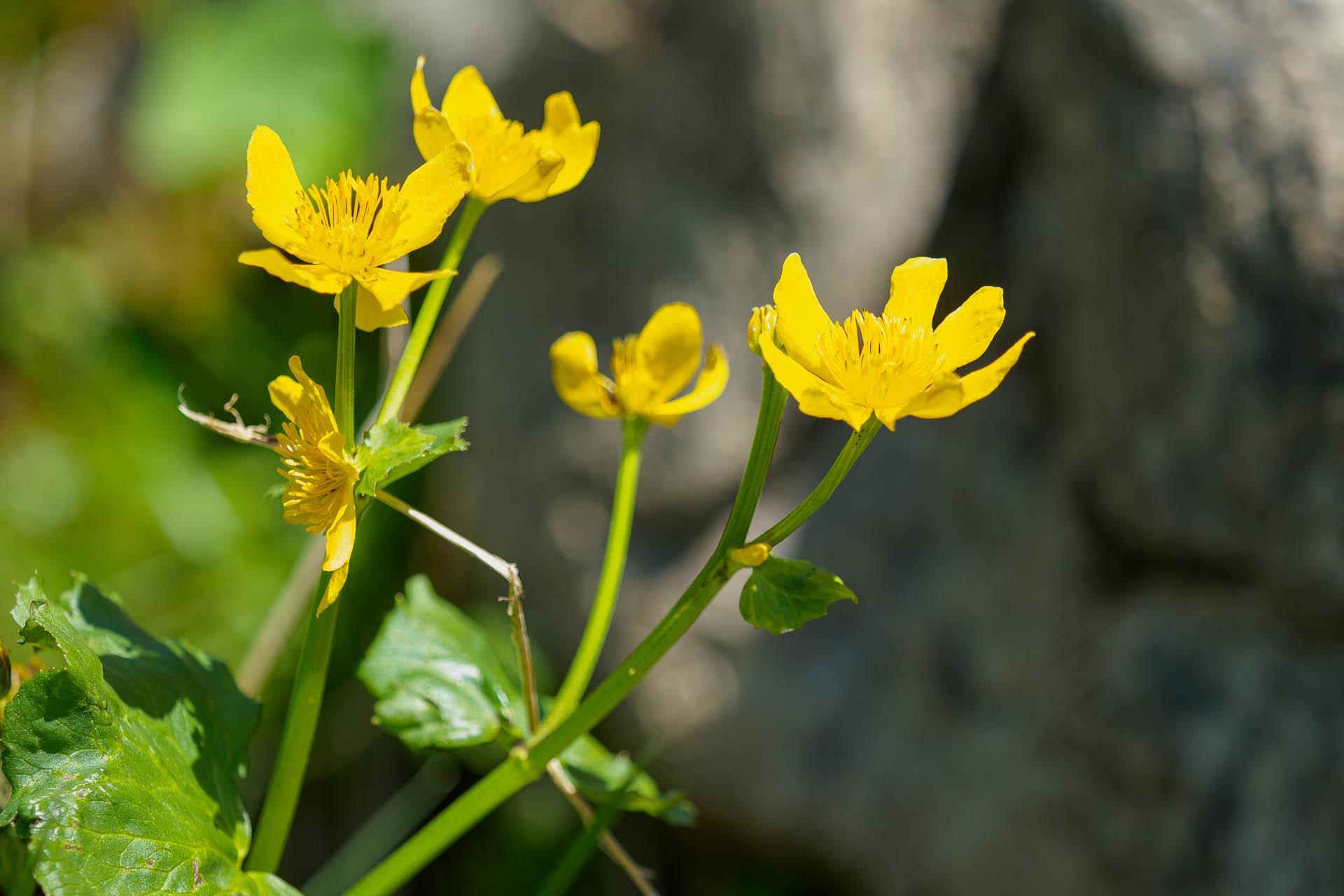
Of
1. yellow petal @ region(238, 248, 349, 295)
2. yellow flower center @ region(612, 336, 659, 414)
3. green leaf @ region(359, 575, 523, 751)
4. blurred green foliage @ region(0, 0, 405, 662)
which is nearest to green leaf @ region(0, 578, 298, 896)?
green leaf @ region(359, 575, 523, 751)

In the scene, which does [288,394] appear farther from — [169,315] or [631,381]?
[169,315]

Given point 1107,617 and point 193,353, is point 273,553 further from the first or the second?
→ point 1107,617

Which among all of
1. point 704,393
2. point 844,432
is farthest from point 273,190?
point 844,432

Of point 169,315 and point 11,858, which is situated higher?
point 11,858

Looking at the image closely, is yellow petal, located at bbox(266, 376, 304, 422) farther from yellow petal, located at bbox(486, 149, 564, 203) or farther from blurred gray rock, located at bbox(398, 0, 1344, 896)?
blurred gray rock, located at bbox(398, 0, 1344, 896)

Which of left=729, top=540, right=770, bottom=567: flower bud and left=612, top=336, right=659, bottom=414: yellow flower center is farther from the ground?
left=612, top=336, right=659, bottom=414: yellow flower center
